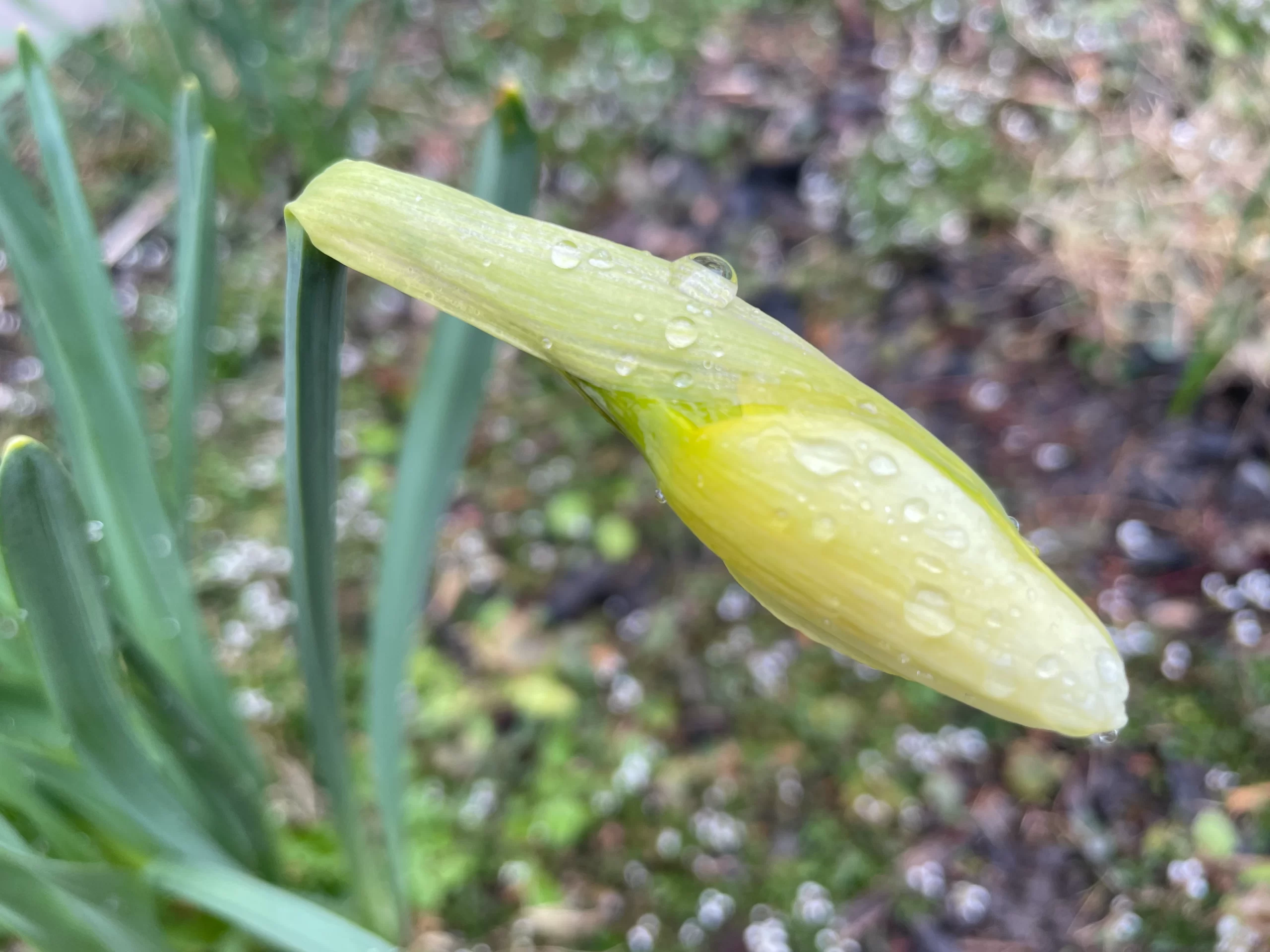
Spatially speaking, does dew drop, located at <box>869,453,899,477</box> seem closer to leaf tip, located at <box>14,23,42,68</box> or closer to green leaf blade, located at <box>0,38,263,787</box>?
green leaf blade, located at <box>0,38,263,787</box>

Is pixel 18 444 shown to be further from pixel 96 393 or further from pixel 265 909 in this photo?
pixel 265 909

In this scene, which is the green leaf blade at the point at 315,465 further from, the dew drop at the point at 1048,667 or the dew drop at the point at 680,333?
the dew drop at the point at 1048,667

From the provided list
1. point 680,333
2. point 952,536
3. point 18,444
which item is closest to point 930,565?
point 952,536

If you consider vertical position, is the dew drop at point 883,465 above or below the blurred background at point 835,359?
above

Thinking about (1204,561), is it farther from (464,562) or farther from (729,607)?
(464,562)

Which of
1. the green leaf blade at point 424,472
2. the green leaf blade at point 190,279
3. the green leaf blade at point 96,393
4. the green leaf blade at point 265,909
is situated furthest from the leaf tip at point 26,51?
the green leaf blade at point 265,909

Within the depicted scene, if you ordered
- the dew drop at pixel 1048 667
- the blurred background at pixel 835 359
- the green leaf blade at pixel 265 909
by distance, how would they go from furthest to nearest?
the blurred background at pixel 835 359 < the green leaf blade at pixel 265 909 < the dew drop at pixel 1048 667

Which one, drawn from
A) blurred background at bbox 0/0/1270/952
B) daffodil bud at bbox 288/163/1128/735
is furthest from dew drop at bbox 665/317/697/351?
blurred background at bbox 0/0/1270/952
